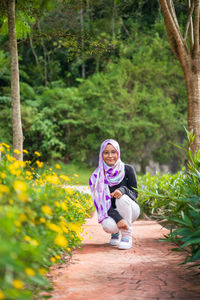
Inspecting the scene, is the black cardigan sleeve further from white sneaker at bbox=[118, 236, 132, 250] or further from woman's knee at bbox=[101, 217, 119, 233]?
white sneaker at bbox=[118, 236, 132, 250]

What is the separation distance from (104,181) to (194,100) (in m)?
2.36

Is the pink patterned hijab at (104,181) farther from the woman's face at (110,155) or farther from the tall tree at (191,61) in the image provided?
the tall tree at (191,61)

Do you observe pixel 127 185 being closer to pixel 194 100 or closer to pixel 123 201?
pixel 123 201

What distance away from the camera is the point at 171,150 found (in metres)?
15.2

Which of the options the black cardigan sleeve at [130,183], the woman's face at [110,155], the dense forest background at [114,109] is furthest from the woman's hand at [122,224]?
the dense forest background at [114,109]

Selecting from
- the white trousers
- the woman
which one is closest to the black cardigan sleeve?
the woman

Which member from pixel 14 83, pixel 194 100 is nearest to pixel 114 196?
pixel 14 83

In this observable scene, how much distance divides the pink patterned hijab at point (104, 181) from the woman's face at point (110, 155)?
0.03 metres

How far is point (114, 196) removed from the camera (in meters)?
3.46

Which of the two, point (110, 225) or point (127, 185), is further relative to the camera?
point (127, 185)

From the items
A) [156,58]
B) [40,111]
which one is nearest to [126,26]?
[156,58]

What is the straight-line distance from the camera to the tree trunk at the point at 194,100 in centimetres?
503

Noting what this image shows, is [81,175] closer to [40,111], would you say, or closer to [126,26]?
[40,111]

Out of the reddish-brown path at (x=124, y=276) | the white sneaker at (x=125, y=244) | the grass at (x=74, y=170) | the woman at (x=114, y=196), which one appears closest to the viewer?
the reddish-brown path at (x=124, y=276)
